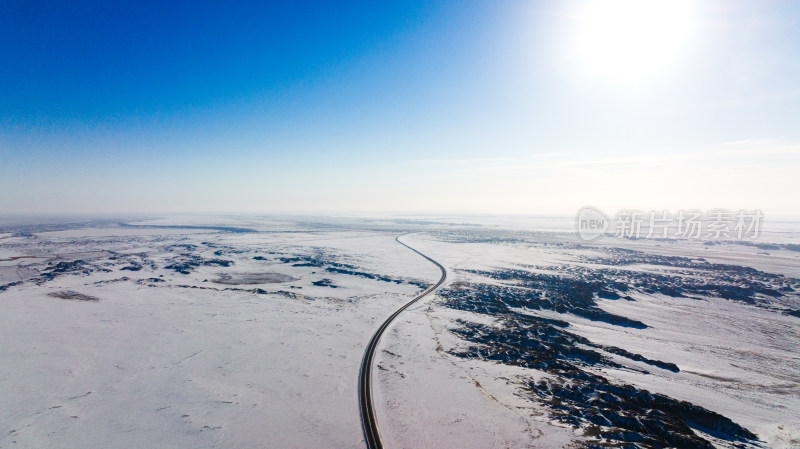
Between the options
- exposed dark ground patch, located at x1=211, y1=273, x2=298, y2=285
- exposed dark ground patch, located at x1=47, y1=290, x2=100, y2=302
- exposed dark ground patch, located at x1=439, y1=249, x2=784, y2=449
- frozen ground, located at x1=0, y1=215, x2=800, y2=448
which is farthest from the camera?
exposed dark ground patch, located at x1=211, y1=273, x2=298, y2=285

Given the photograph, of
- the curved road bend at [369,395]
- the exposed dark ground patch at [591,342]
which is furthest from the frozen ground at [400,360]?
the curved road bend at [369,395]

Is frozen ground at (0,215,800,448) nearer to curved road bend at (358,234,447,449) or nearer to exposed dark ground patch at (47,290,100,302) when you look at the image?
exposed dark ground patch at (47,290,100,302)

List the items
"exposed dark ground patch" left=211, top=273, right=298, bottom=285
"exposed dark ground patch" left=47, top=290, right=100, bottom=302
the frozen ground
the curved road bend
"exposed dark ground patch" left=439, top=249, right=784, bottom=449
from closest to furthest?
the curved road bend < the frozen ground < "exposed dark ground patch" left=439, top=249, right=784, bottom=449 < "exposed dark ground patch" left=47, top=290, right=100, bottom=302 < "exposed dark ground patch" left=211, top=273, right=298, bottom=285

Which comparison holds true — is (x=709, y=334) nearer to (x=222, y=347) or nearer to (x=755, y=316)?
(x=755, y=316)

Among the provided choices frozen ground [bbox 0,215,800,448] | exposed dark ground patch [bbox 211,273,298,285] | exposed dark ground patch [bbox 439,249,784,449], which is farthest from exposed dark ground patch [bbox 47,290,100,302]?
exposed dark ground patch [bbox 439,249,784,449]

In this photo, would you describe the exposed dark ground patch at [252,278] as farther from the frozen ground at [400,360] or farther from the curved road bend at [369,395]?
the curved road bend at [369,395]

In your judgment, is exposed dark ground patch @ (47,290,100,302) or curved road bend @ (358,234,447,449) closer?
curved road bend @ (358,234,447,449)

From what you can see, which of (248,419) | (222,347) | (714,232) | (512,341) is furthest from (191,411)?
(714,232)

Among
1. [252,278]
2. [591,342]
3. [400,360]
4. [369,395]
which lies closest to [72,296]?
[252,278]
